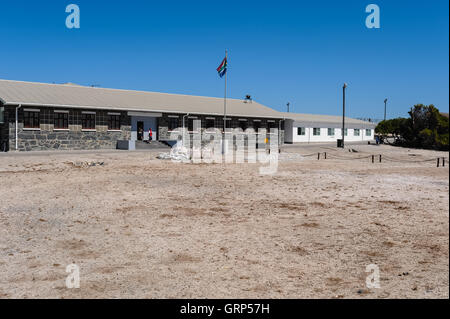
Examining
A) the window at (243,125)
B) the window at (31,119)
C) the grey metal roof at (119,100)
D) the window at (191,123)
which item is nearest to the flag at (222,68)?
the grey metal roof at (119,100)

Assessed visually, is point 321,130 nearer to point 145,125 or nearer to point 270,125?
point 270,125

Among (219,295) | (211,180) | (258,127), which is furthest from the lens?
(258,127)

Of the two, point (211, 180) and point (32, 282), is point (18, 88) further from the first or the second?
point (32, 282)

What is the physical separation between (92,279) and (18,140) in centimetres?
2493

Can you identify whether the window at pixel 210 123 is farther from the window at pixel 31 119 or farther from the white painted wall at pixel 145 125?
the window at pixel 31 119

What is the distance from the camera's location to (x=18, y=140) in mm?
26438

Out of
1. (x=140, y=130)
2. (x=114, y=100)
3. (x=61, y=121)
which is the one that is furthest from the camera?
(x=140, y=130)

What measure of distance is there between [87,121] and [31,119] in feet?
13.0

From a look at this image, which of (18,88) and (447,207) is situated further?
(18,88)

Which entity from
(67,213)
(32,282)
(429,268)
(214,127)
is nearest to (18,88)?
(214,127)

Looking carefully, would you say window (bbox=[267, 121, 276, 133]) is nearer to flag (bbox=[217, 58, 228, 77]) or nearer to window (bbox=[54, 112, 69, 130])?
flag (bbox=[217, 58, 228, 77])

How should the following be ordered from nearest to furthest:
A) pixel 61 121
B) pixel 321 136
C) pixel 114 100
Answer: pixel 61 121, pixel 114 100, pixel 321 136

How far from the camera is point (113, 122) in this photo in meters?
30.9

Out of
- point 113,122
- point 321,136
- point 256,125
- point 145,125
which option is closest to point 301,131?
point 321,136
